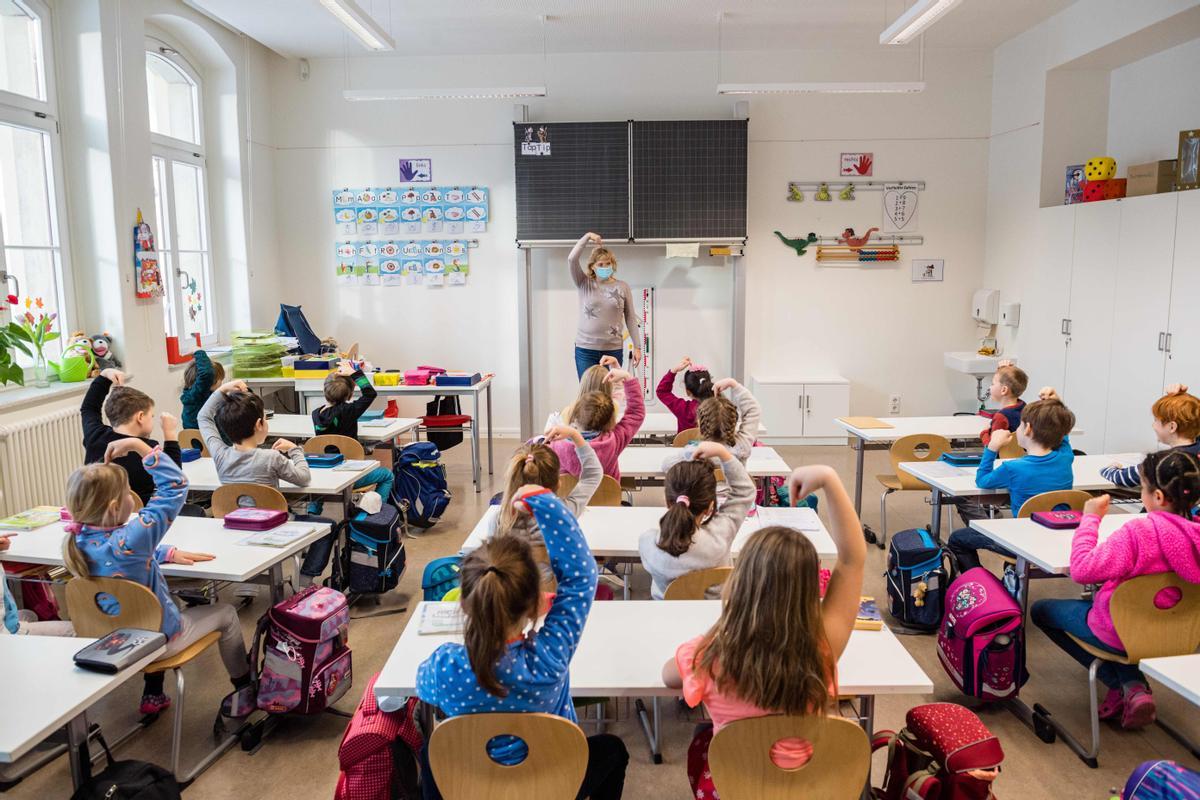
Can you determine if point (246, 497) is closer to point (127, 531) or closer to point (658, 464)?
point (127, 531)

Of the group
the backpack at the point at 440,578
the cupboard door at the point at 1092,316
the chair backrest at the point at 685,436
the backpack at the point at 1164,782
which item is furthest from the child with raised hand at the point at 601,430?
the cupboard door at the point at 1092,316

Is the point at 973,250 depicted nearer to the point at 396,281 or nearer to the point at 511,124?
the point at 511,124

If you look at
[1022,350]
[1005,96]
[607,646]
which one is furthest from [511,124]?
[607,646]

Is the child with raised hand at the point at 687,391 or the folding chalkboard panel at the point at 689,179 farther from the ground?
the folding chalkboard panel at the point at 689,179

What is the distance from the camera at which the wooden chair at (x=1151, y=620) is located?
2.70 m

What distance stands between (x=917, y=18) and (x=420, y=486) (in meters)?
3.98

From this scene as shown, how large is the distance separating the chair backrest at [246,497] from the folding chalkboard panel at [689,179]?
4469 mm

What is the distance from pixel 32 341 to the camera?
4871 millimetres

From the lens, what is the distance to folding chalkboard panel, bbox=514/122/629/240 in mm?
7285

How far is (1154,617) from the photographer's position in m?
2.73

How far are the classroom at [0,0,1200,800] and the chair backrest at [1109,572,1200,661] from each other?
0.7 inches

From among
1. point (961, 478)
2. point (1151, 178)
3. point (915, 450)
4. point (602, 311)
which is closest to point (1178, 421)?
point (961, 478)

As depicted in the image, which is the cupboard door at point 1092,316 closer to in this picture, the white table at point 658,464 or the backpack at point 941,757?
the white table at point 658,464

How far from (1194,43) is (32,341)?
7.36m
